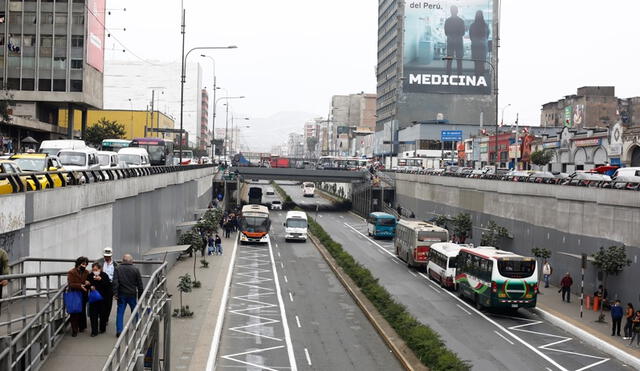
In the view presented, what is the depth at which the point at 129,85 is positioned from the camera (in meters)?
190

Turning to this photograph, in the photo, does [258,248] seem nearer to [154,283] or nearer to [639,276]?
[639,276]

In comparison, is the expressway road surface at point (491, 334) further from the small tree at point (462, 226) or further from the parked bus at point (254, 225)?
the parked bus at point (254, 225)

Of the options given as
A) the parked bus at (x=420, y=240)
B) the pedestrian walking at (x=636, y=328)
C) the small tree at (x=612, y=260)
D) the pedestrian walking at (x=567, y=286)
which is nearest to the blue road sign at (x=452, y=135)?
the parked bus at (x=420, y=240)

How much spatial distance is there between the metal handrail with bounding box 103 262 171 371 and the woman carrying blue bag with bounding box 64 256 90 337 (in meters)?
0.98

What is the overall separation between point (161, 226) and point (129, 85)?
160 metres

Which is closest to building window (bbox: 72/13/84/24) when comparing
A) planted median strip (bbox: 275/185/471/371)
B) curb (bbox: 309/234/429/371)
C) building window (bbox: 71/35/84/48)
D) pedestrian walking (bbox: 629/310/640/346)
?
building window (bbox: 71/35/84/48)

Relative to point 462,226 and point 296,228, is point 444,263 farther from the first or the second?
point 296,228

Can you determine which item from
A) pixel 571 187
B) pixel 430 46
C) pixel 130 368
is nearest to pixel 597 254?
pixel 571 187

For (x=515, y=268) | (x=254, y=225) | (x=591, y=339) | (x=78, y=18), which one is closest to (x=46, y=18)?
(x=78, y=18)

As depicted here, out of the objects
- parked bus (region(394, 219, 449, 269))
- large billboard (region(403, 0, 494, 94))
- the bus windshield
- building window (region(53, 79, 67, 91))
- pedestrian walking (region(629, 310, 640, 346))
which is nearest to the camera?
pedestrian walking (region(629, 310, 640, 346))

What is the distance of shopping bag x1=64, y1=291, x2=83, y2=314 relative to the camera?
11930 millimetres

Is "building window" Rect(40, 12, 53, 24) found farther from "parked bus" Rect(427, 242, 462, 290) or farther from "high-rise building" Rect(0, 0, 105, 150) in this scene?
"parked bus" Rect(427, 242, 462, 290)

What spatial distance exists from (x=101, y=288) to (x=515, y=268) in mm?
23533

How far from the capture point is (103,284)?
1227 cm
